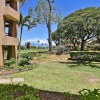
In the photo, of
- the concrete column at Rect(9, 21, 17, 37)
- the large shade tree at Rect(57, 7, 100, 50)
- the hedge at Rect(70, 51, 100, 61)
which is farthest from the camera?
the hedge at Rect(70, 51, 100, 61)

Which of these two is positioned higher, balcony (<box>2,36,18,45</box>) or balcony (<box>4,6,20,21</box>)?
balcony (<box>4,6,20,21</box>)

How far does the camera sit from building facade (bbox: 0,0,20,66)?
22.5 m

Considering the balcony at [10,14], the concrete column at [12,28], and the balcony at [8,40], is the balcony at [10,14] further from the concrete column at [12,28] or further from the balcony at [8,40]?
the balcony at [8,40]

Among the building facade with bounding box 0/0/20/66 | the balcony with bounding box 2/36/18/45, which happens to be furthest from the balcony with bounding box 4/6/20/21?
the balcony with bounding box 2/36/18/45

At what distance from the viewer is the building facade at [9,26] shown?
73.7 ft

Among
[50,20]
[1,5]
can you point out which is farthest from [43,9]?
[1,5]

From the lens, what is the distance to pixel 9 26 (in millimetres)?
27797

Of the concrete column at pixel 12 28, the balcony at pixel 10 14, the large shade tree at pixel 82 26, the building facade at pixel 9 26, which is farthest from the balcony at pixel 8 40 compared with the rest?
the large shade tree at pixel 82 26

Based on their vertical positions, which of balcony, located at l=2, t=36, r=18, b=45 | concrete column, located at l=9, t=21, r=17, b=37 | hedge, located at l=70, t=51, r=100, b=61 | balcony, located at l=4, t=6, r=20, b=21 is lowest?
hedge, located at l=70, t=51, r=100, b=61

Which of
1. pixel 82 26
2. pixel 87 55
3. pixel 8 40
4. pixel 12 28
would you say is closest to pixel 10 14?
pixel 8 40

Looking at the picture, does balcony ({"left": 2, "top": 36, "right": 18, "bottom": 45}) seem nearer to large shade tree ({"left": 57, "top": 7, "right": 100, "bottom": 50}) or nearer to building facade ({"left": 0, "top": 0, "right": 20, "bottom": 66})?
building facade ({"left": 0, "top": 0, "right": 20, "bottom": 66})

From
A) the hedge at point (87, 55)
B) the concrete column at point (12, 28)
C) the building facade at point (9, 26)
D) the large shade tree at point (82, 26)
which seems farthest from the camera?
the hedge at point (87, 55)

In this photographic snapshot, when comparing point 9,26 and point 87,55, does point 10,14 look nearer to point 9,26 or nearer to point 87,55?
point 9,26

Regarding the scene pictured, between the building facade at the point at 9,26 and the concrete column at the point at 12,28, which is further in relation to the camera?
the concrete column at the point at 12,28
